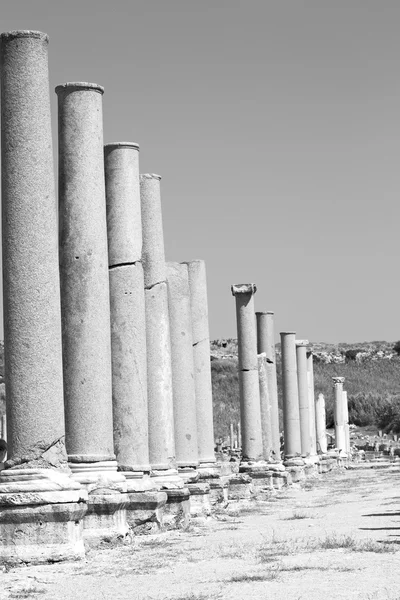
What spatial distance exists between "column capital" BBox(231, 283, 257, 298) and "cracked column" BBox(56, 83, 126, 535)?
15.5m

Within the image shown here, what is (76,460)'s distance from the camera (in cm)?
1534

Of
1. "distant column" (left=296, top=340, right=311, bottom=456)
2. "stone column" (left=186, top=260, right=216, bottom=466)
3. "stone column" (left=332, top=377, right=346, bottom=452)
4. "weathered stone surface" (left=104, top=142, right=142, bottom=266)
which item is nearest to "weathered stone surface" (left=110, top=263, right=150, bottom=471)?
"weathered stone surface" (left=104, top=142, right=142, bottom=266)

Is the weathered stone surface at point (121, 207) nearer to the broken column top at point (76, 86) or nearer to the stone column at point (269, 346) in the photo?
the broken column top at point (76, 86)

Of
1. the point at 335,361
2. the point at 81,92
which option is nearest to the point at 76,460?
the point at 81,92

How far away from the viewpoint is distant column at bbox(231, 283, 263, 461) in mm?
30406

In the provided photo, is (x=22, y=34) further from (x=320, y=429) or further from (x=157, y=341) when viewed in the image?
(x=320, y=429)

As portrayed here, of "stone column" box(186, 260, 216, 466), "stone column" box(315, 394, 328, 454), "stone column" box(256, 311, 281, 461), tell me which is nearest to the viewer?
"stone column" box(186, 260, 216, 466)

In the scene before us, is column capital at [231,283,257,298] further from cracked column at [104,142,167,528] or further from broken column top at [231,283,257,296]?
cracked column at [104,142,167,528]

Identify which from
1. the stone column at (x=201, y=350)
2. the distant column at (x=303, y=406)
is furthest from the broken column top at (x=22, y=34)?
the distant column at (x=303, y=406)

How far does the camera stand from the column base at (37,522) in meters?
12.6

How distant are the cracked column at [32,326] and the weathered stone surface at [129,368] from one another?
3.79 m

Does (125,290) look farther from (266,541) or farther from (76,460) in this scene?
(266,541)

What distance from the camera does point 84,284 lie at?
612 inches

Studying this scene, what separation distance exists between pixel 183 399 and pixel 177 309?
1.89 metres
